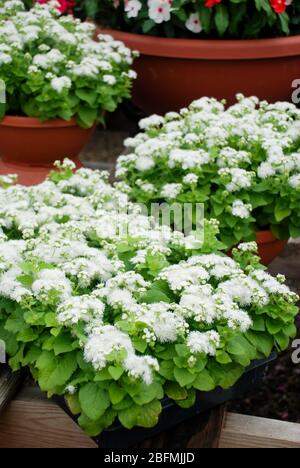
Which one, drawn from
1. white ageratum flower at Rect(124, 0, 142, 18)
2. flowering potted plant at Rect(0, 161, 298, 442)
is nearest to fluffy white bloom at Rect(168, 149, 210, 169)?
flowering potted plant at Rect(0, 161, 298, 442)

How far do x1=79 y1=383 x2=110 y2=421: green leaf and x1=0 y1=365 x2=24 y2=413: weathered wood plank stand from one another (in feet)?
1.23

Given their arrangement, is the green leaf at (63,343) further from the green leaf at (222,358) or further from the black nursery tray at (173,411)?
the green leaf at (222,358)

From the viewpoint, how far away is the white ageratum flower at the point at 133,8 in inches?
118

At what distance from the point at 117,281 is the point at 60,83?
3.47 ft

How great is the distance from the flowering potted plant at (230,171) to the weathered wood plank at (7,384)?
2.21ft

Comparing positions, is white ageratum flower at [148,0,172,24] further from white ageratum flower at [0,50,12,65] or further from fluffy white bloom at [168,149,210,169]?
fluffy white bloom at [168,149,210,169]

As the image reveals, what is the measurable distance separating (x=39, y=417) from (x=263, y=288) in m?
0.64

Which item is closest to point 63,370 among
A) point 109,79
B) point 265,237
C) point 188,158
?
point 188,158

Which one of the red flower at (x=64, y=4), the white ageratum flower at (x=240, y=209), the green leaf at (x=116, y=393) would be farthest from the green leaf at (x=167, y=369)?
the red flower at (x=64, y=4)

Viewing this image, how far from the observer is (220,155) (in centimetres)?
236

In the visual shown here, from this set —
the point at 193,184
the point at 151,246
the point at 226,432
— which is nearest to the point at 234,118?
the point at 193,184

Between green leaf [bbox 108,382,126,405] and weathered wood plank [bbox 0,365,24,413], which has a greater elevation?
green leaf [bbox 108,382,126,405]

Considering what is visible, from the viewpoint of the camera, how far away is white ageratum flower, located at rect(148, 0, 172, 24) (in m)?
2.91

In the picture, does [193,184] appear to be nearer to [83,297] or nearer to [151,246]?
[151,246]
